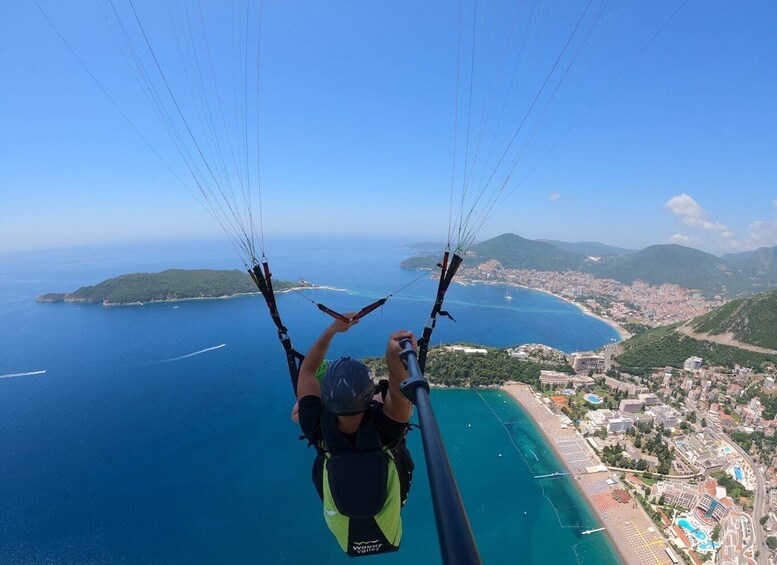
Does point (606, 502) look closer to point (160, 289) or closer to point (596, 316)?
point (596, 316)

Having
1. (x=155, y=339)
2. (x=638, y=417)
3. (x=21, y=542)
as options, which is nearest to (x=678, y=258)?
(x=638, y=417)

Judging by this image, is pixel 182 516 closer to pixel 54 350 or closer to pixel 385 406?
pixel 385 406

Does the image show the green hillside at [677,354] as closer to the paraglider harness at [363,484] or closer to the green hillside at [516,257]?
the paraglider harness at [363,484]

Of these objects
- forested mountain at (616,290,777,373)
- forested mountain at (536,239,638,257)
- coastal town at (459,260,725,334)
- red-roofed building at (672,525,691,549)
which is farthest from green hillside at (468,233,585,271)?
red-roofed building at (672,525,691,549)

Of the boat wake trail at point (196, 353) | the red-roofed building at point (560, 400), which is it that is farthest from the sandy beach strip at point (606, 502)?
the boat wake trail at point (196, 353)

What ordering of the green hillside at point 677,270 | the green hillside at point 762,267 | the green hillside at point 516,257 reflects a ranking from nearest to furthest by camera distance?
the green hillside at point 677,270, the green hillside at point 516,257, the green hillside at point 762,267

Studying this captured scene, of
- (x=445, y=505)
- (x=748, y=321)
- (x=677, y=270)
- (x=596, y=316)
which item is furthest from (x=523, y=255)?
(x=445, y=505)

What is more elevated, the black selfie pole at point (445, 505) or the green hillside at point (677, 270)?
the black selfie pole at point (445, 505)
